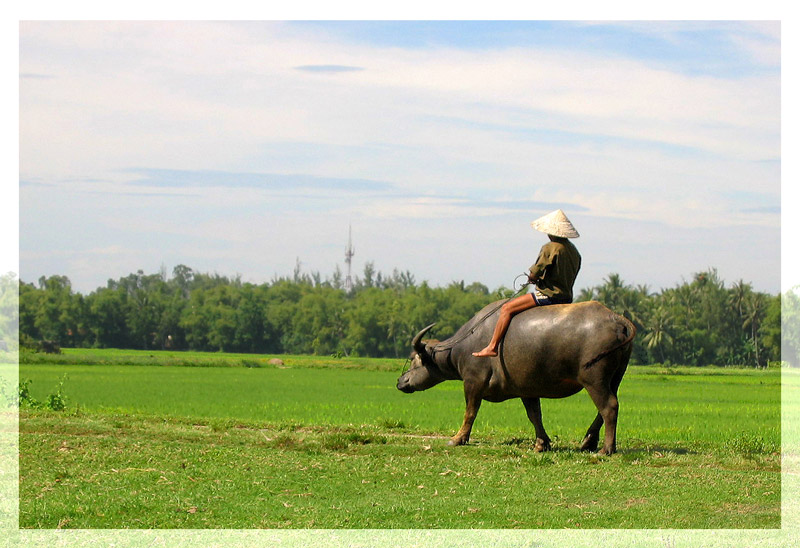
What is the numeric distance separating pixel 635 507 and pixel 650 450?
111 inches

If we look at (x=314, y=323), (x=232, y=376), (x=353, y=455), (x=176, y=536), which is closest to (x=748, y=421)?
(x=353, y=455)

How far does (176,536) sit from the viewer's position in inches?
270

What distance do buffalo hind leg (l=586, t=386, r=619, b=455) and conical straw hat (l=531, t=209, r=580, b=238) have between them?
5.09ft

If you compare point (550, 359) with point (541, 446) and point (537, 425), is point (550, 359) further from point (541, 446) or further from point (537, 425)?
point (541, 446)

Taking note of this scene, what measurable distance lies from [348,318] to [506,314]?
50085 millimetres

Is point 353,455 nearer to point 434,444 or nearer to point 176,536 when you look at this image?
point 434,444

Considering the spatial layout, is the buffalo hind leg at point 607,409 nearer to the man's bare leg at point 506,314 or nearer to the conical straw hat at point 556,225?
the man's bare leg at point 506,314

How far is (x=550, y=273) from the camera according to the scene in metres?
10.2

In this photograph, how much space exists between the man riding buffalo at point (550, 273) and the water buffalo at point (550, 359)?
0.11 metres

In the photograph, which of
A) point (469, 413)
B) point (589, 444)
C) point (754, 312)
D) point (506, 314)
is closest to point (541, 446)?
point (589, 444)

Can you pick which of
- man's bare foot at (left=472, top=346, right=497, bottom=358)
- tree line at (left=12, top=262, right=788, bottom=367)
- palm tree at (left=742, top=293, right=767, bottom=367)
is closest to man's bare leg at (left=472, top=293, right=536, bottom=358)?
man's bare foot at (left=472, top=346, right=497, bottom=358)

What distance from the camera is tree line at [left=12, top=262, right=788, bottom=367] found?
59.6 meters

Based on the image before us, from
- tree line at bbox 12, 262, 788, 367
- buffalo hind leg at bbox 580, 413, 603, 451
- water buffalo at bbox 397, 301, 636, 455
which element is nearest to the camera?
water buffalo at bbox 397, 301, 636, 455

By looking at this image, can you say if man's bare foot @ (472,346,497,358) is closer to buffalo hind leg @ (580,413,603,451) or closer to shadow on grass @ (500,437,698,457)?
shadow on grass @ (500,437,698,457)
